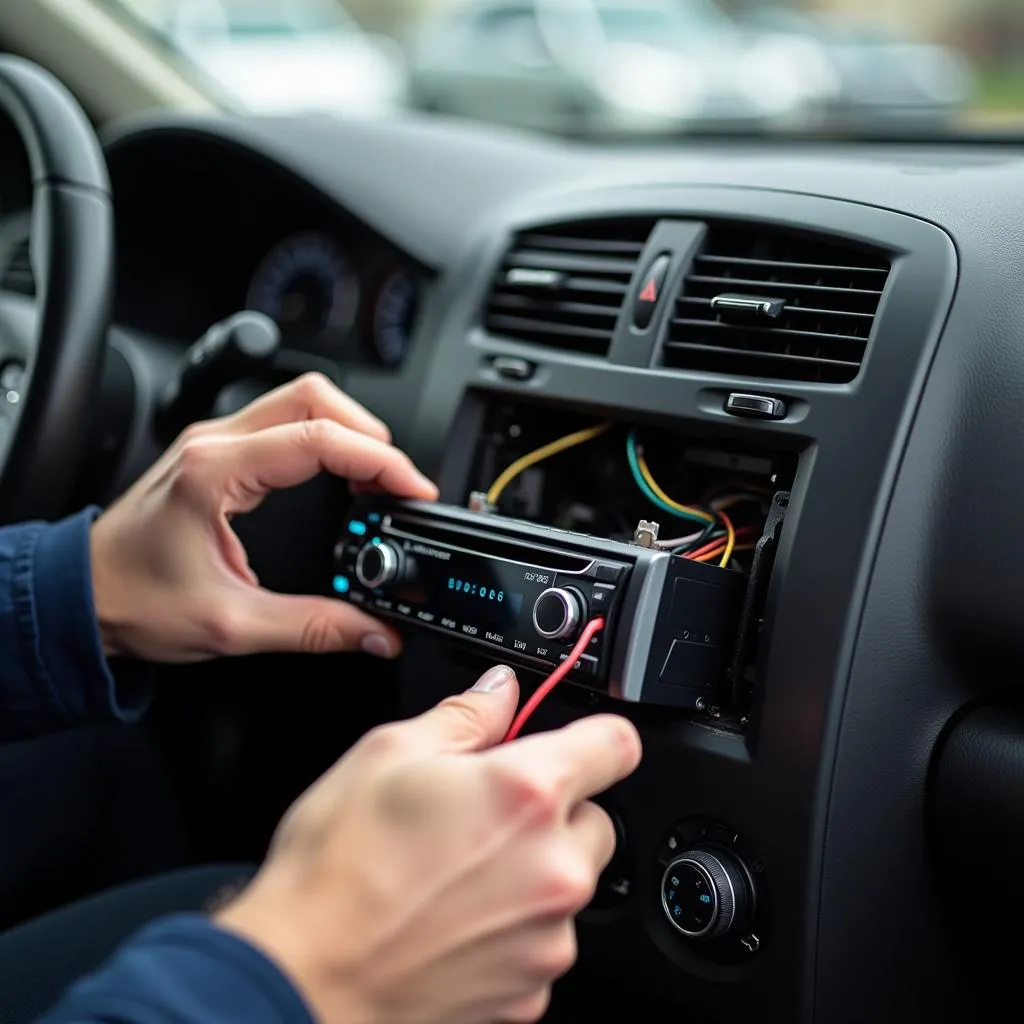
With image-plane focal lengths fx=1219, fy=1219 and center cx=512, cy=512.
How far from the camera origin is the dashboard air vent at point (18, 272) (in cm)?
165

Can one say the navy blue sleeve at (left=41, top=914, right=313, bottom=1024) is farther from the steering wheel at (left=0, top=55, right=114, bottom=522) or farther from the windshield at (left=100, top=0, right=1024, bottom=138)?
the windshield at (left=100, top=0, right=1024, bottom=138)

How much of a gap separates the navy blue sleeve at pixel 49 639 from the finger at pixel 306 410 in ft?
0.59

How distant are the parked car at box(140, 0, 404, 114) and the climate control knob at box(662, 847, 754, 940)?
7.11ft

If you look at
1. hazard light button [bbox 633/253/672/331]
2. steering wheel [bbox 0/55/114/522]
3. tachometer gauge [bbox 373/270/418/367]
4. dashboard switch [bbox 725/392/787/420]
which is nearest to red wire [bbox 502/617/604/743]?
dashboard switch [bbox 725/392/787/420]

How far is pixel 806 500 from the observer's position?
36.6 inches

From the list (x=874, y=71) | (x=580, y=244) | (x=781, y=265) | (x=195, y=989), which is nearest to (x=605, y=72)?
(x=874, y=71)

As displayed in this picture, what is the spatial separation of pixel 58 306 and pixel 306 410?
1.10 ft

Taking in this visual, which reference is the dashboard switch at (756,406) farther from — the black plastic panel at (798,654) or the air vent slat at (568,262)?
the air vent slat at (568,262)

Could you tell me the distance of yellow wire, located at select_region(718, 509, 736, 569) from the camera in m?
1.00

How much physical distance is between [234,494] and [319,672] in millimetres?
479

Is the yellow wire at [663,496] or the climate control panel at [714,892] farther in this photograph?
the yellow wire at [663,496]

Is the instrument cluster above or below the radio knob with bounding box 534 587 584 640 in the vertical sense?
above

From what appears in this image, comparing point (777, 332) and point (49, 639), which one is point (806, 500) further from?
point (49, 639)

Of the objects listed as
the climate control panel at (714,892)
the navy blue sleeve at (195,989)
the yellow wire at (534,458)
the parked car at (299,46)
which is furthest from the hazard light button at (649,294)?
the parked car at (299,46)
